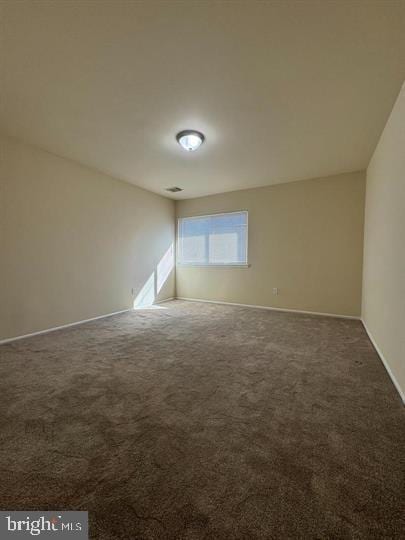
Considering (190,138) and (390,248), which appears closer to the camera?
(390,248)

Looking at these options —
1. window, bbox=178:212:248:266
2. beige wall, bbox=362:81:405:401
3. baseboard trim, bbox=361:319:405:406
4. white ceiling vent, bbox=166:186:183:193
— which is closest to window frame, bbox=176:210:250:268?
window, bbox=178:212:248:266

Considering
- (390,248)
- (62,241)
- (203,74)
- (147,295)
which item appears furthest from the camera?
(147,295)

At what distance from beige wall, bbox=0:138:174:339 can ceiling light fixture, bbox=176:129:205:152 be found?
6.43 ft

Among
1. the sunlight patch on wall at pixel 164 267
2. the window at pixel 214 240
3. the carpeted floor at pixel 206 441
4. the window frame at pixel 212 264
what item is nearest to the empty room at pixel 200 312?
the carpeted floor at pixel 206 441

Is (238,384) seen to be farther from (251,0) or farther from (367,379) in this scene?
(251,0)

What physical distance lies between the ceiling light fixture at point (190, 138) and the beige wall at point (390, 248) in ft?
6.46

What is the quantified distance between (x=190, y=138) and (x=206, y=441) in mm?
3001

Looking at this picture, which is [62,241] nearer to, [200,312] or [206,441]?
[200,312]

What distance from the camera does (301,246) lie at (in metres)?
4.59

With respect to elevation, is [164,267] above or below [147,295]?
above

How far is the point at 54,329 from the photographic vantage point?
3.53 meters

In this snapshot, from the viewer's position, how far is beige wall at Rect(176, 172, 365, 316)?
4172 millimetres

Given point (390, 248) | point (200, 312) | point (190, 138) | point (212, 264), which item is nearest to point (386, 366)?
point (390, 248)

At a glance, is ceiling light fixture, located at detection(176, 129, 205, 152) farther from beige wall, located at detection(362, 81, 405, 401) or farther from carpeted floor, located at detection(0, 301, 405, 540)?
carpeted floor, located at detection(0, 301, 405, 540)
